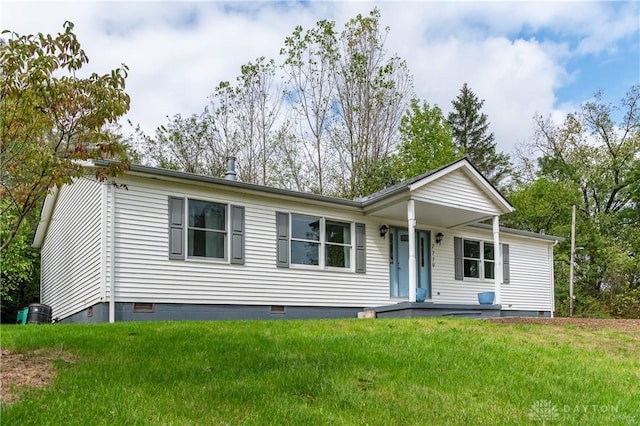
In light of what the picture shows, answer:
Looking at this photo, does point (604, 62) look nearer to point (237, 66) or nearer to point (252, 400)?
point (252, 400)

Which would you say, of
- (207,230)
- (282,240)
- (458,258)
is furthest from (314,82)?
(207,230)

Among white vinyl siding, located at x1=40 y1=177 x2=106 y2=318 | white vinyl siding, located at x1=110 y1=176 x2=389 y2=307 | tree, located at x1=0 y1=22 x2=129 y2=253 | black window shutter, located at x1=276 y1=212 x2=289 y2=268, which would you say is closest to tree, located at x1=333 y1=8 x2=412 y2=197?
white vinyl siding, located at x1=110 y1=176 x2=389 y2=307

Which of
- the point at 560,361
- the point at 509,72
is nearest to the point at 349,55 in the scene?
the point at 509,72

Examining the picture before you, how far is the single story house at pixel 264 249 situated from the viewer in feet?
31.5

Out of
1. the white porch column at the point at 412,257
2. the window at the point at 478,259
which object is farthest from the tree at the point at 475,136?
the white porch column at the point at 412,257

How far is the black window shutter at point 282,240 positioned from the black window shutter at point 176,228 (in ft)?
6.89

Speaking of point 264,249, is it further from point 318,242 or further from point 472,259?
point 472,259

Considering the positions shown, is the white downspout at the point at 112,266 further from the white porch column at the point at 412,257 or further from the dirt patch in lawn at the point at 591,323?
the dirt patch in lawn at the point at 591,323

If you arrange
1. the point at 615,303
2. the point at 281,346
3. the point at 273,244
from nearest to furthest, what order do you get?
the point at 281,346 < the point at 273,244 < the point at 615,303

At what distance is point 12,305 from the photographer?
57.7ft

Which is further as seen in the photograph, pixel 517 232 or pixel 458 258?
pixel 517 232

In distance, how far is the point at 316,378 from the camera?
4832 mm

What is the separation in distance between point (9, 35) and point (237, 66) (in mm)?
17495

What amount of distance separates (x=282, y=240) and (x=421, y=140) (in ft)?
41.7
